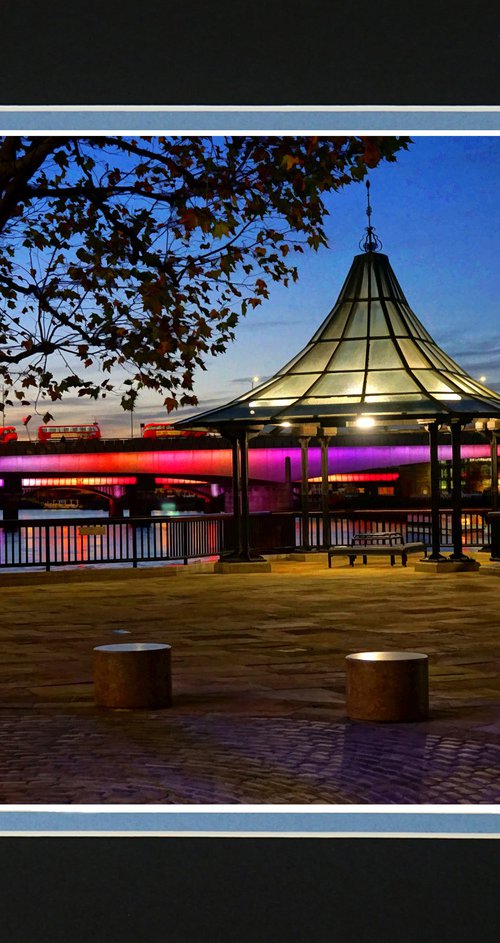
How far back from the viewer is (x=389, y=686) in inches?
364

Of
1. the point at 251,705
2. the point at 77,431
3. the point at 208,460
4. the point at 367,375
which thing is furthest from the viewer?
the point at 77,431

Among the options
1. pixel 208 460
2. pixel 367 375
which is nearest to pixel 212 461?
pixel 208 460

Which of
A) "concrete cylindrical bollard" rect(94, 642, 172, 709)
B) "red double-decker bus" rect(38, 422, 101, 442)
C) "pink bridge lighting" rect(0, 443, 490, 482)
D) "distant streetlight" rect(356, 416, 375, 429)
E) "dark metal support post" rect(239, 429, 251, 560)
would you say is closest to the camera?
"concrete cylindrical bollard" rect(94, 642, 172, 709)

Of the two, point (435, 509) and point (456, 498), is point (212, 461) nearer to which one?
point (435, 509)

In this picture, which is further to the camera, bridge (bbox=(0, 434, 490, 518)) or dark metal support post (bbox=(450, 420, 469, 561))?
bridge (bbox=(0, 434, 490, 518))

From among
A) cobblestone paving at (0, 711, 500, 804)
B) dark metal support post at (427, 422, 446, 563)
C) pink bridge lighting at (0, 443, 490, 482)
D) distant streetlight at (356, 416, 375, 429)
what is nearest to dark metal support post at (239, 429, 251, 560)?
distant streetlight at (356, 416, 375, 429)

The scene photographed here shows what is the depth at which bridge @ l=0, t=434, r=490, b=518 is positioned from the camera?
163 ft

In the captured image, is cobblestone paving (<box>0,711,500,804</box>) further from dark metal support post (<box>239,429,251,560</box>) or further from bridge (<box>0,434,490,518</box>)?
bridge (<box>0,434,490,518</box>)

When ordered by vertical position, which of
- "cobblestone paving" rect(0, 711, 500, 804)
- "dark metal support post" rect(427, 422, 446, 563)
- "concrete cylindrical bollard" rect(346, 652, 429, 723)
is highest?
"dark metal support post" rect(427, 422, 446, 563)

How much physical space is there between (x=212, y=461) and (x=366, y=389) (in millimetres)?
32324

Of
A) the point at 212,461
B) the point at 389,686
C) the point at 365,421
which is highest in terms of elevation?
the point at 212,461

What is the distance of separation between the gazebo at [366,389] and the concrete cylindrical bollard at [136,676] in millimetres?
12513
